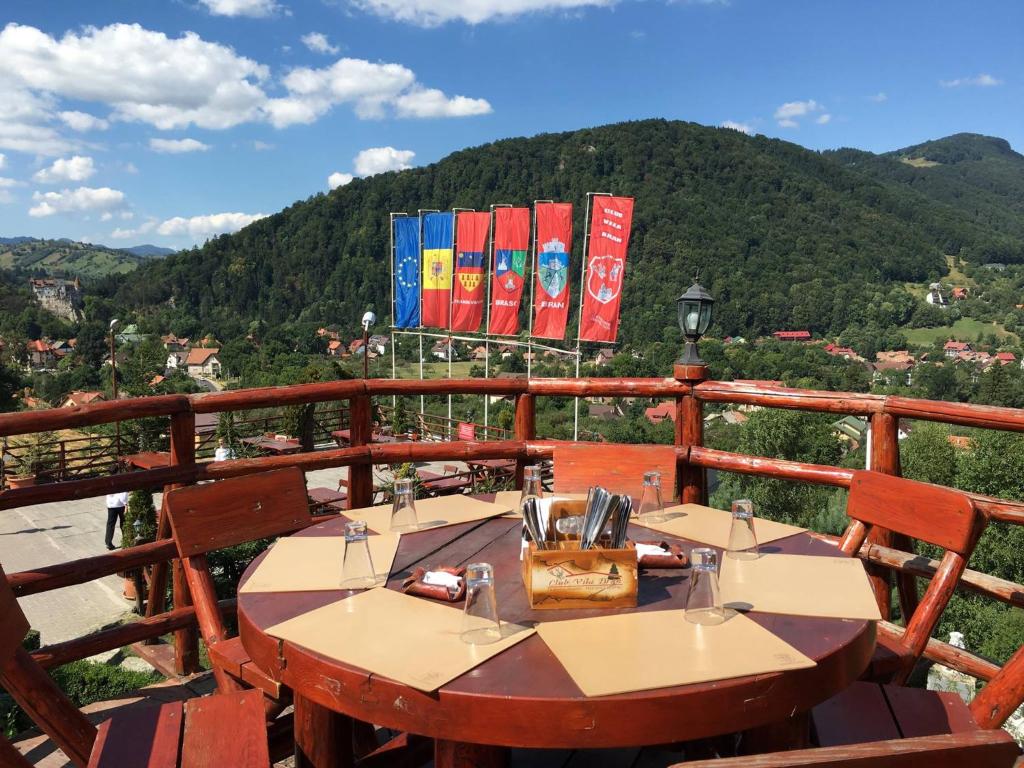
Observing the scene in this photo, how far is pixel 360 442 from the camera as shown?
312 cm

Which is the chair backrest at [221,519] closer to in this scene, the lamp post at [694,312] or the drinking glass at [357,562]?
the drinking glass at [357,562]

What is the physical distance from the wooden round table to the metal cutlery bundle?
0.13 meters

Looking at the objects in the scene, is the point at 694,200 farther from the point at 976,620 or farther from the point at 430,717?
the point at 430,717

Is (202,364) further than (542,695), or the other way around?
(202,364)

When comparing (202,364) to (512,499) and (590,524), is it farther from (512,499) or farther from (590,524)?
(590,524)

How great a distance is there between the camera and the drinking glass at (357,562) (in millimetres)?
1460

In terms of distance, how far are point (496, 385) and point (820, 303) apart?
208 feet

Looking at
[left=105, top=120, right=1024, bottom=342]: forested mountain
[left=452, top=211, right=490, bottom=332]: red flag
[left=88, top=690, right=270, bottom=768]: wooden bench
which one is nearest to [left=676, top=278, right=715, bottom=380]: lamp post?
[left=88, top=690, right=270, bottom=768]: wooden bench

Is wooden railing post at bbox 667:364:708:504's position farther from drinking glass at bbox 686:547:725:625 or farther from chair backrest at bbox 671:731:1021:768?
chair backrest at bbox 671:731:1021:768

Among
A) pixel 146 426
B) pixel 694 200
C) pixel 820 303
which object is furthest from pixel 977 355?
pixel 146 426

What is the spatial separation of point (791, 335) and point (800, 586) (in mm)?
58465

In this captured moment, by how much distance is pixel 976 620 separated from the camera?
50.1 feet

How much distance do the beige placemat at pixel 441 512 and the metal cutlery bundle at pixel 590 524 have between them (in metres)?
0.57

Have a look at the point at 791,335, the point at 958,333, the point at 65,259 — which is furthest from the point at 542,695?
the point at 65,259
